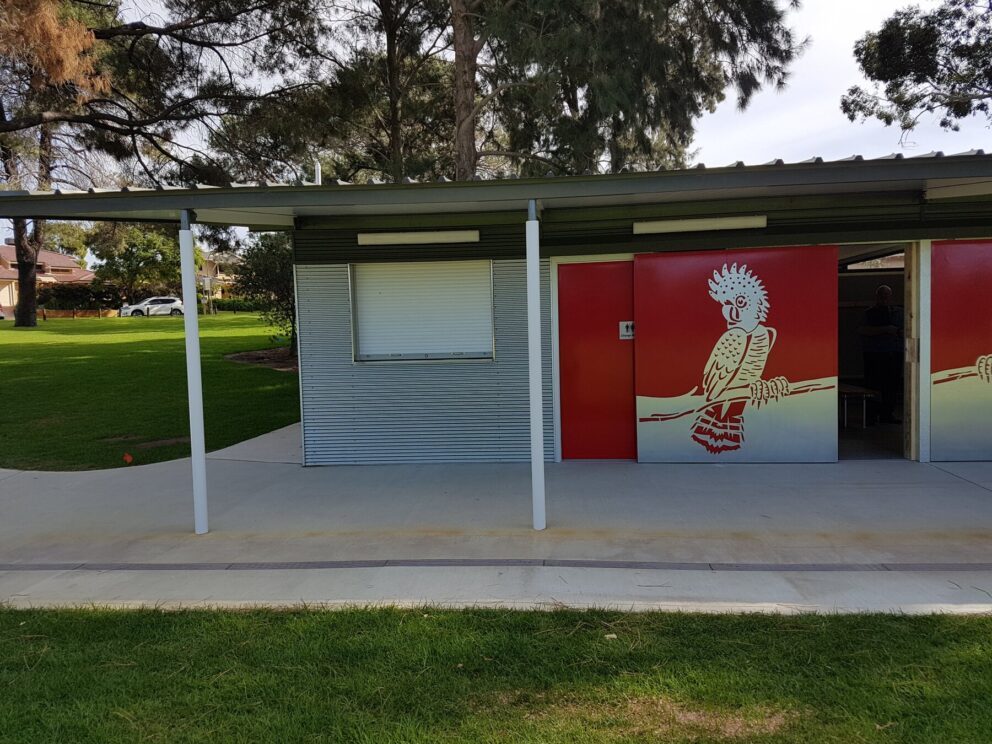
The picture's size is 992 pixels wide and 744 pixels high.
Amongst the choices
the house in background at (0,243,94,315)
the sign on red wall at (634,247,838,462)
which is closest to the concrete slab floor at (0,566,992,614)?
the sign on red wall at (634,247,838,462)

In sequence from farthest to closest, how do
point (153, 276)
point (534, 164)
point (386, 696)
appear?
point (153, 276) → point (534, 164) → point (386, 696)

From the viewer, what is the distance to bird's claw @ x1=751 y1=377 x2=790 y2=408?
7430 millimetres

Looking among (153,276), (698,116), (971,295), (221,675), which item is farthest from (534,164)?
(153,276)

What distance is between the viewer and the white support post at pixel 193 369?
216 inches

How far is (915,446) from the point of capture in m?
7.38

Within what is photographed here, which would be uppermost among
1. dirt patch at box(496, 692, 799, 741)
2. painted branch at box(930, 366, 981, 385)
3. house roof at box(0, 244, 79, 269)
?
house roof at box(0, 244, 79, 269)

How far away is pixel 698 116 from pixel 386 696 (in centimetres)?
1112

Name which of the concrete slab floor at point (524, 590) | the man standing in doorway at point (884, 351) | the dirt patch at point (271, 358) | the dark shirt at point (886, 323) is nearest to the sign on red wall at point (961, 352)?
the man standing in doorway at point (884, 351)

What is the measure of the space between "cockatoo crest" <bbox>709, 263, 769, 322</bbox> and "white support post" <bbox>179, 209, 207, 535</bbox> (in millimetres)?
4894

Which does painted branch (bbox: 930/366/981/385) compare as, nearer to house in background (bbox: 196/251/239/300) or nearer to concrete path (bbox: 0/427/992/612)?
concrete path (bbox: 0/427/992/612)

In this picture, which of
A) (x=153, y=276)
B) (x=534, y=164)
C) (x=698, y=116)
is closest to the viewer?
(x=698, y=116)

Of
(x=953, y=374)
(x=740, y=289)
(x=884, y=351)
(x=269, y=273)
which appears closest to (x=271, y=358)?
(x=269, y=273)

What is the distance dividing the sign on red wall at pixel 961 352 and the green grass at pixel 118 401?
8.56 metres

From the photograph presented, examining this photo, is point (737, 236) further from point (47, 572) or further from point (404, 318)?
point (47, 572)
